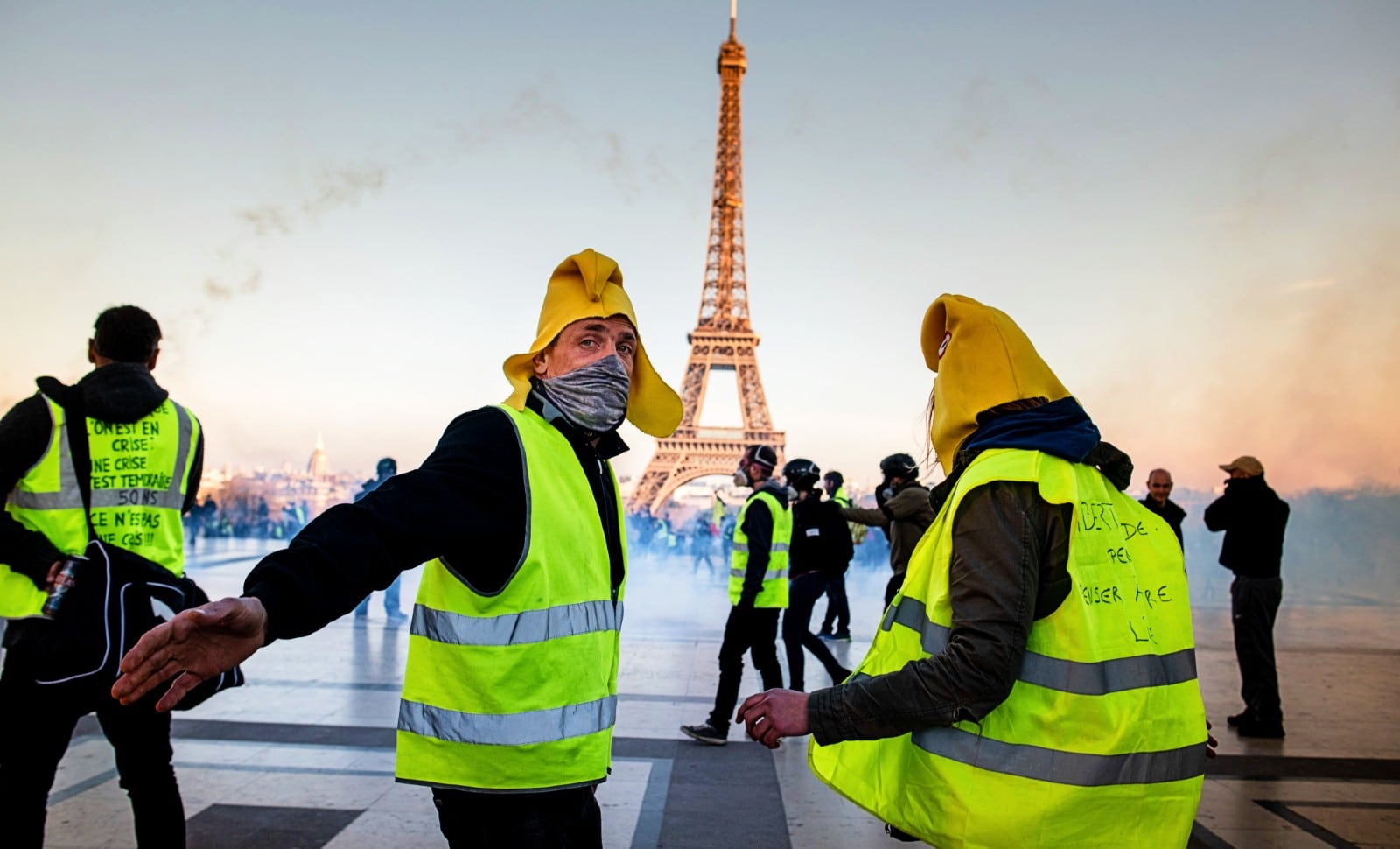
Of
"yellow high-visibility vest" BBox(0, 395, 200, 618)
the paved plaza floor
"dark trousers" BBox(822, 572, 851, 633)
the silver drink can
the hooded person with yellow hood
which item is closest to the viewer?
the hooded person with yellow hood

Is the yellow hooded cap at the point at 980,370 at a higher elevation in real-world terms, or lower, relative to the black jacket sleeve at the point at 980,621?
higher

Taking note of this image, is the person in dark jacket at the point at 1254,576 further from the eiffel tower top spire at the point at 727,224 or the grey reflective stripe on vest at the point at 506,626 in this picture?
the eiffel tower top spire at the point at 727,224

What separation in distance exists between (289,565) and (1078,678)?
52.6 inches

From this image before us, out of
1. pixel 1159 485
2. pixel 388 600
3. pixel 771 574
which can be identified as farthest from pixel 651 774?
pixel 388 600

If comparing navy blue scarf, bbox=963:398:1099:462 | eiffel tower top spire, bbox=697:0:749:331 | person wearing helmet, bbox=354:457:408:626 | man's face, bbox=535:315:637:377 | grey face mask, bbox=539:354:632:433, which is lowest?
person wearing helmet, bbox=354:457:408:626

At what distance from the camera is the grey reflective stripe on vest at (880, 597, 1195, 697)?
167 centimetres

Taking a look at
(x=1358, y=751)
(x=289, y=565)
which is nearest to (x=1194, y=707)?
(x=289, y=565)

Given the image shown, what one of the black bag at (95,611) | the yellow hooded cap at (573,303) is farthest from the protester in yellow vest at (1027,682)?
the black bag at (95,611)

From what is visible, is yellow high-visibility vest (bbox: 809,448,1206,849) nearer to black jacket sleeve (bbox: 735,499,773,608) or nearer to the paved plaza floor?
the paved plaza floor

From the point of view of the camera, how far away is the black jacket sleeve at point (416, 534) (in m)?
1.36

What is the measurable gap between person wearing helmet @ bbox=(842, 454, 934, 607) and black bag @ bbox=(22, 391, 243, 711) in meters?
3.80

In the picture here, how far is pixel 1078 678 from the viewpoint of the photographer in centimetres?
167

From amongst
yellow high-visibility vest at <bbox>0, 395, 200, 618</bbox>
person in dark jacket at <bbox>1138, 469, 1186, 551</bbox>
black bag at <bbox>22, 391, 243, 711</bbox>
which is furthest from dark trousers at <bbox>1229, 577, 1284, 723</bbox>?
yellow high-visibility vest at <bbox>0, 395, 200, 618</bbox>

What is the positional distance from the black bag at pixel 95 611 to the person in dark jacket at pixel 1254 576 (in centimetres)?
569
